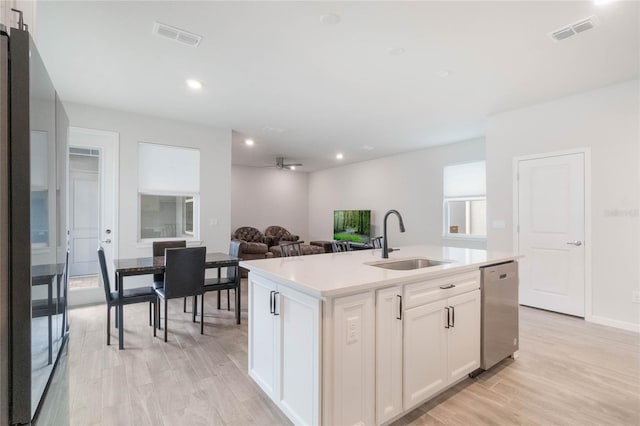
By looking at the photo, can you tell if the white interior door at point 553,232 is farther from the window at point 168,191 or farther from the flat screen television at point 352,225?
the window at point 168,191

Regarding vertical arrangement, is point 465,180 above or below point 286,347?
above

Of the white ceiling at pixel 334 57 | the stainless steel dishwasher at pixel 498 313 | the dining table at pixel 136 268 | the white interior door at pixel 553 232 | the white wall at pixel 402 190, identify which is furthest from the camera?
the white wall at pixel 402 190

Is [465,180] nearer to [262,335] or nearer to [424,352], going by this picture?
[424,352]

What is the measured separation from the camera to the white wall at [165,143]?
171 inches

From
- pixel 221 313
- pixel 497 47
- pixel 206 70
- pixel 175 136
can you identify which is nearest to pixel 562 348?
pixel 497 47

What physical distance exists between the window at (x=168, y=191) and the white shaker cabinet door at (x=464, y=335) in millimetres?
4201

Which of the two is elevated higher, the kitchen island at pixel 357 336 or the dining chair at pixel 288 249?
the dining chair at pixel 288 249

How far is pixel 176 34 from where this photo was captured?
2512 mm

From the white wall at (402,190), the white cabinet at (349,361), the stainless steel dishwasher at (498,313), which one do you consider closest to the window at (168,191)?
the white cabinet at (349,361)

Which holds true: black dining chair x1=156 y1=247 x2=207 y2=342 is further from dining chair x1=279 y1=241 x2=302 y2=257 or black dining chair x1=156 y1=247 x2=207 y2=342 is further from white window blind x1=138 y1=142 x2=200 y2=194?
white window blind x1=138 y1=142 x2=200 y2=194

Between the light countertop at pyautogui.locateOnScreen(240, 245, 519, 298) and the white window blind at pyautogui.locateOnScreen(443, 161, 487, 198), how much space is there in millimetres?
3639

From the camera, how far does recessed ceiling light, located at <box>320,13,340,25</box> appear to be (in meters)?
2.26

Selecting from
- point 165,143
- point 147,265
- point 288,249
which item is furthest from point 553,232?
point 165,143

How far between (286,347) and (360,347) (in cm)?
46
